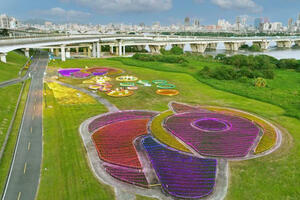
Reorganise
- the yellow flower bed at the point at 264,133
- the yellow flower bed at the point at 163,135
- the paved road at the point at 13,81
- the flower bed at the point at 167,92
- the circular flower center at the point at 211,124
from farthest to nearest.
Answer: the flower bed at the point at 167,92, the paved road at the point at 13,81, the circular flower center at the point at 211,124, the yellow flower bed at the point at 264,133, the yellow flower bed at the point at 163,135

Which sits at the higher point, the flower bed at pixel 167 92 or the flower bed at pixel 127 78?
the flower bed at pixel 127 78

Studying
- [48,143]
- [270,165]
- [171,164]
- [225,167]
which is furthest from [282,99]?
[48,143]

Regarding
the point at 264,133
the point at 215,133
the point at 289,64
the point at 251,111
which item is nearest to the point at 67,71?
the point at 251,111

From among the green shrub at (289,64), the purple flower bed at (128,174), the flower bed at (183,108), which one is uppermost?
the green shrub at (289,64)

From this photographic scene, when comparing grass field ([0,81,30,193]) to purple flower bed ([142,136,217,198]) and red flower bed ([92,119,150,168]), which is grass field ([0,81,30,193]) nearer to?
red flower bed ([92,119,150,168])

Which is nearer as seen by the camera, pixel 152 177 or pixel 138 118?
pixel 152 177

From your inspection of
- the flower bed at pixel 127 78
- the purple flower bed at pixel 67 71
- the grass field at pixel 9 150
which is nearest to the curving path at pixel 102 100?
the flower bed at pixel 127 78

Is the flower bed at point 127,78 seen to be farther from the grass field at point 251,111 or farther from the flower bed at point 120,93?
the flower bed at point 120,93

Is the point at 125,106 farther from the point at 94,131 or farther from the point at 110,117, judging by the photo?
the point at 94,131
